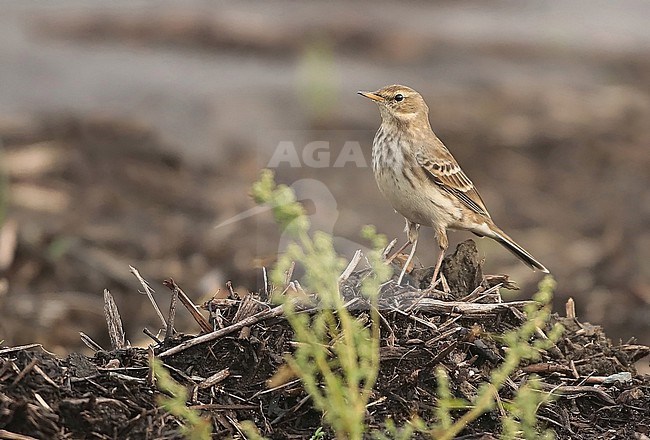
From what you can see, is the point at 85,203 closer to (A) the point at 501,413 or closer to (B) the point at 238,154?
(B) the point at 238,154

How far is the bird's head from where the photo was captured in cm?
656

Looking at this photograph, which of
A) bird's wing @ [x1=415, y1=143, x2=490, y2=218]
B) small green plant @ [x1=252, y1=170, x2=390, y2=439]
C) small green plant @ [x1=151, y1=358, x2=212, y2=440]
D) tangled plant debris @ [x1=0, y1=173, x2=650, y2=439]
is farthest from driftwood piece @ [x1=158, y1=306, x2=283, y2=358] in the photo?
bird's wing @ [x1=415, y1=143, x2=490, y2=218]

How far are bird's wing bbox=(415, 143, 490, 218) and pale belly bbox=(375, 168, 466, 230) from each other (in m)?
0.13

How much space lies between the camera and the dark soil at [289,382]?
4445mm

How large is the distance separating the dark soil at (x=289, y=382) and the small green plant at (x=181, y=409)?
0.05 meters

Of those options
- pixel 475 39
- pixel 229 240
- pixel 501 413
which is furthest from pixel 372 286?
pixel 475 39

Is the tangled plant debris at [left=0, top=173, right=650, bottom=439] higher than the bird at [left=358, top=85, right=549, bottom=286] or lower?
lower

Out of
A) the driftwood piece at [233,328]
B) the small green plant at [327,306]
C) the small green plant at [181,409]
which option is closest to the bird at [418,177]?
the driftwood piece at [233,328]

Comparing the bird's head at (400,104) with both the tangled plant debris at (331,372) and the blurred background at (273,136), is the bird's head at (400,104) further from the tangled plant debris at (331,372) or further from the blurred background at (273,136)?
the tangled plant debris at (331,372)

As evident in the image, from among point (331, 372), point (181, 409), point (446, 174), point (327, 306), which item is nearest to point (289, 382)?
point (331, 372)

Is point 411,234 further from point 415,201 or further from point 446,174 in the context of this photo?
point 446,174

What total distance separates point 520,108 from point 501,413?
10.4 meters

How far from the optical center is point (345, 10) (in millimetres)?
19922

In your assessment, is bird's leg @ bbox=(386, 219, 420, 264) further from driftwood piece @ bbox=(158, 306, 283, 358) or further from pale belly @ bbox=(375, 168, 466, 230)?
driftwood piece @ bbox=(158, 306, 283, 358)
